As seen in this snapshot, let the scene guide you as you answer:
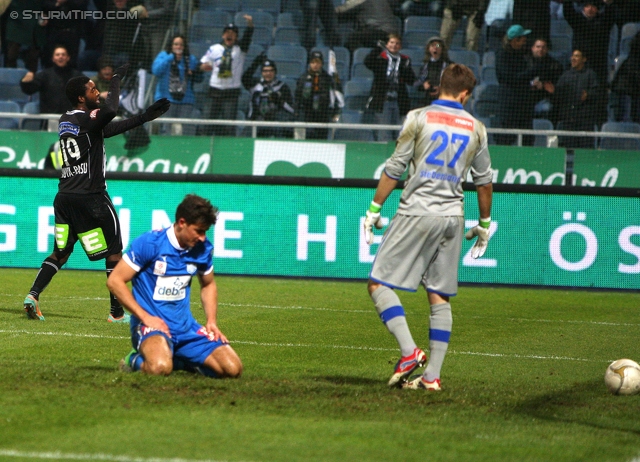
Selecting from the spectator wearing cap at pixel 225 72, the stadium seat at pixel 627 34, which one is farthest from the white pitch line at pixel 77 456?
the stadium seat at pixel 627 34

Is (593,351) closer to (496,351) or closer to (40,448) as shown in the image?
(496,351)

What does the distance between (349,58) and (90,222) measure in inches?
367

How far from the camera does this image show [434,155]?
5.96 meters

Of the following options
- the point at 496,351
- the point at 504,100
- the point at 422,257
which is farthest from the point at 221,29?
the point at 422,257

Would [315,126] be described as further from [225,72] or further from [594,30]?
[594,30]

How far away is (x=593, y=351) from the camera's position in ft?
27.1

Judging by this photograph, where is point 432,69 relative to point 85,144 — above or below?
above

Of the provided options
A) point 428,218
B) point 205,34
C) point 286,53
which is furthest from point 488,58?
point 428,218

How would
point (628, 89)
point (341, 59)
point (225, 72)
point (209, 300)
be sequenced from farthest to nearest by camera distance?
point (341, 59) → point (225, 72) → point (628, 89) → point (209, 300)

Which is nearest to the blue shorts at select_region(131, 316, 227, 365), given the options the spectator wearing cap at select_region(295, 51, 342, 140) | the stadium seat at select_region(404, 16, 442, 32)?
the spectator wearing cap at select_region(295, 51, 342, 140)

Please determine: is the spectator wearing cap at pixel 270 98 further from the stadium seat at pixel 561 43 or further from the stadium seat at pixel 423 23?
the stadium seat at pixel 561 43

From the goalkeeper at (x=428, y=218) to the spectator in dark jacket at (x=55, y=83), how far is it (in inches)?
444

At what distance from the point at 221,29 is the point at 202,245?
12.5 meters

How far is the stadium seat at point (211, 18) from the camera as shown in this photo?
17953 mm
